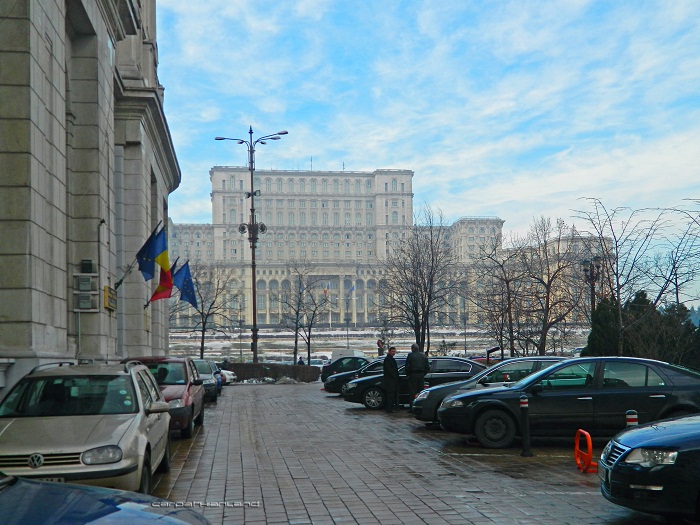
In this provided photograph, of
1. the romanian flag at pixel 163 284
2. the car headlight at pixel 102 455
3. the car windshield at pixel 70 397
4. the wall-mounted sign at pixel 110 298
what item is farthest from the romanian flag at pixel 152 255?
the car headlight at pixel 102 455

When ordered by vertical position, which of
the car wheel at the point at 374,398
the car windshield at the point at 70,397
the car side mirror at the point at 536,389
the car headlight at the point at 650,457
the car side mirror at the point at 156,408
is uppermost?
the car windshield at the point at 70,397

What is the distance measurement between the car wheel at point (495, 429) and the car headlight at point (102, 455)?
749 centimetres

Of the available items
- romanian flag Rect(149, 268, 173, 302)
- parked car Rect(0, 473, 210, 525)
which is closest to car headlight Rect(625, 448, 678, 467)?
parked car Rect(0, 473, 210, 525)

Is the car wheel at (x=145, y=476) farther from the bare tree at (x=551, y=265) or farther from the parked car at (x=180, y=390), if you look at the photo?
the bare tree at (x=551, y=265)

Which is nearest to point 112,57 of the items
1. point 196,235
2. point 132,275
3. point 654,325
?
point 132,275

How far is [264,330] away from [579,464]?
12097 centimetres

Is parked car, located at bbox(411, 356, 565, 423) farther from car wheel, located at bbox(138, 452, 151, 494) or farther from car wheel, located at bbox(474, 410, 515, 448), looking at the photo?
car wheel, located at bbox(138, 452, 151, 494)

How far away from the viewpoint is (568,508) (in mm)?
8891

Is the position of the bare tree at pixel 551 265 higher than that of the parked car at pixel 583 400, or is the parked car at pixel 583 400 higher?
the bare tree at pixel 551 265

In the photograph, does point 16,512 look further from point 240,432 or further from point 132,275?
point 132,275

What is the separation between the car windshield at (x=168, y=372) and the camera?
56.7ft

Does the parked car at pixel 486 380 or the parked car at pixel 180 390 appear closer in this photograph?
the parked car at pixel 180 390

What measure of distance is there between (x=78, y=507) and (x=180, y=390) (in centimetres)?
1206

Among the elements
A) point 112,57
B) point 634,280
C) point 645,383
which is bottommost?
point 645,383
